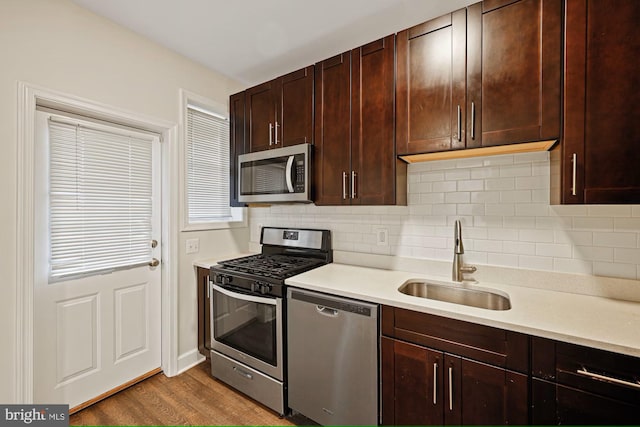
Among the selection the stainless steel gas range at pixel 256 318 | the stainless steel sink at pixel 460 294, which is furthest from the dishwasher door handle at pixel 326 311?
the stainless steel sink at pixel 460 294

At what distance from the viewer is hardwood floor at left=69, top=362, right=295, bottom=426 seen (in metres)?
1.81

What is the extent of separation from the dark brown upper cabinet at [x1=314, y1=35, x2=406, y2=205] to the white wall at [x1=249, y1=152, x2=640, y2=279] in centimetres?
22

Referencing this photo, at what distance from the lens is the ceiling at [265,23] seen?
1.74 metres

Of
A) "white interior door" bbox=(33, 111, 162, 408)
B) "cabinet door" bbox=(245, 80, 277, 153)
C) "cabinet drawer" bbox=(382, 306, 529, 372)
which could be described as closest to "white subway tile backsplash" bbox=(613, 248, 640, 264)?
"cabinet drawer" bbox=(382, 306, 529, 372)

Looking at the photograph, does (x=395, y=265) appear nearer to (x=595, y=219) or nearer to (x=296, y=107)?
(x=595, y=219)

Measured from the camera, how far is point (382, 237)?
84.8 inches

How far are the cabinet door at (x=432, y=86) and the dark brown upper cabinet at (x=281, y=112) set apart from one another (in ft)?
2.26

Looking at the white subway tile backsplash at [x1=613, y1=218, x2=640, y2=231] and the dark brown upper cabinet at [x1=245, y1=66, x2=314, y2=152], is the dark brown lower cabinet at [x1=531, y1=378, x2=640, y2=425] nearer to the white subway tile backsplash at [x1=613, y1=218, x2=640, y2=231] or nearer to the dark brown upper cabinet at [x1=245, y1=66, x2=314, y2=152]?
the white subway tile backsplash at [x1=613, y1=218, x2=640, y2=231]

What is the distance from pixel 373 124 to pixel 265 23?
100 cm

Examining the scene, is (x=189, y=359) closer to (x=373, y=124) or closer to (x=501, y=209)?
(x=373, y=124)

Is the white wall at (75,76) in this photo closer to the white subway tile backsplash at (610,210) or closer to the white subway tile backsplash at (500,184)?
the white subway tile backsplash at (500,184)

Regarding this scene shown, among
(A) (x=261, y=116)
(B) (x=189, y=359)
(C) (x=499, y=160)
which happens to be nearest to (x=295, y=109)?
(A) (x=261, y=116)

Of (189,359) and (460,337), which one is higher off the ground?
(460,337)

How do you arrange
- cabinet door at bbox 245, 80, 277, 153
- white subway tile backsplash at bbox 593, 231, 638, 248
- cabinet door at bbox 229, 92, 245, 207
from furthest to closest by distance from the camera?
cabinet door at bbox 229, 92, 245, 207
cabinet door at bbox 245, 80, 277, 153
white subway tile backsplash at bbox 593, 231, 638, 248
